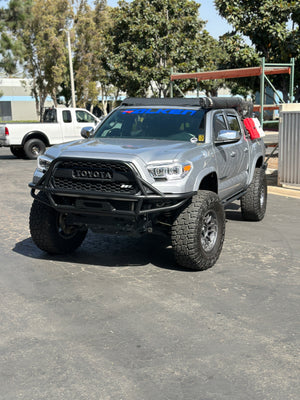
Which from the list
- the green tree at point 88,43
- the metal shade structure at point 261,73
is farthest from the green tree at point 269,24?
the green tree at point 88,43

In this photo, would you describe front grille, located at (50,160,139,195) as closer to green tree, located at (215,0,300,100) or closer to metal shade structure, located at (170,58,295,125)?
metal shade structure, located at (170,58,295,125)

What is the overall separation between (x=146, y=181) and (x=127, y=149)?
1.84 feet

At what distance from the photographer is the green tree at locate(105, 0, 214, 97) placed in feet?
96.9

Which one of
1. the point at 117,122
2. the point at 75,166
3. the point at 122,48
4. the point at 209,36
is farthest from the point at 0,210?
the point at 209,36

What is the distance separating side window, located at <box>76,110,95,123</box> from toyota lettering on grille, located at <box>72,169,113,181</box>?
613 inches

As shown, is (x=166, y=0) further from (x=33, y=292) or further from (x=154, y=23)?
(x=33, y=292)

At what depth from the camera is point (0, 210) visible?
976cm

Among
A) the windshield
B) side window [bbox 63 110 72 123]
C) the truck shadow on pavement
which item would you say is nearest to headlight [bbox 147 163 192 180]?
the windshield

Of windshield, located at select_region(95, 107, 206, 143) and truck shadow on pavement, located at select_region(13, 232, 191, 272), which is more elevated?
windshield, located at select_region(95, 107, 206, 143)

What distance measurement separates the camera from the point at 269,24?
19156mm

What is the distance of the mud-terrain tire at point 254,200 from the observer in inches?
332

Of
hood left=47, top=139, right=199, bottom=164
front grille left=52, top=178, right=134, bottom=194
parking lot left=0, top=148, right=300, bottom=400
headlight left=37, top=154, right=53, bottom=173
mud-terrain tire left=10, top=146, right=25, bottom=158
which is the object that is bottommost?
parking lot left=0, top=148, right=300, bottom=400

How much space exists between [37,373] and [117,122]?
13.9 feet

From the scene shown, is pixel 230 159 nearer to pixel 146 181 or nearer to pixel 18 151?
pixel 146 181
